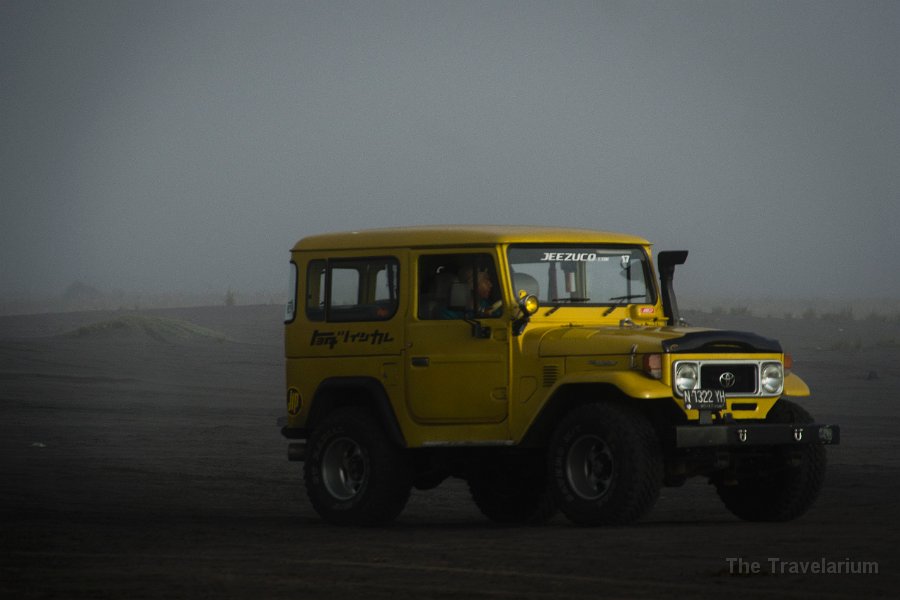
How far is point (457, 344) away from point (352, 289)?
136cm

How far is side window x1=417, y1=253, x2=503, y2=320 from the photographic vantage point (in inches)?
637

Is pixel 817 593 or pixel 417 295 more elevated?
pixel 417 295

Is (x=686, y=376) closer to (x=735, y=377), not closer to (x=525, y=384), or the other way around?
(x=735, y=377)

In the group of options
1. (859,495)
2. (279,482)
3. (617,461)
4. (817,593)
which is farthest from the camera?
(279,482)

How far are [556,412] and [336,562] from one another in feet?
9.93

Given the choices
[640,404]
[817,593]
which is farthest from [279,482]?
[817,593]

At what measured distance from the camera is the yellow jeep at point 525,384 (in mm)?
15180

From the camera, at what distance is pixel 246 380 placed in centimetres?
4334

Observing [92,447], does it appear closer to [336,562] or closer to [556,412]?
[556,412]

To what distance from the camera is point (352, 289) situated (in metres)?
17.1

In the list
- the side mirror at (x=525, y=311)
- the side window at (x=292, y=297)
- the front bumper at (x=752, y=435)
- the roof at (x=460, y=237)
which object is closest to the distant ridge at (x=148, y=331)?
the side window at (x=292, y=297)

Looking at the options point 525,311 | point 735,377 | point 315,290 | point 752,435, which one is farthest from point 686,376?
point 315,290

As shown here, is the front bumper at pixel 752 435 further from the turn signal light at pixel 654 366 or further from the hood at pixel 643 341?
the hood at pixel 643 341

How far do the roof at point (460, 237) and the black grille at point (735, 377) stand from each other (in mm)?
1876
